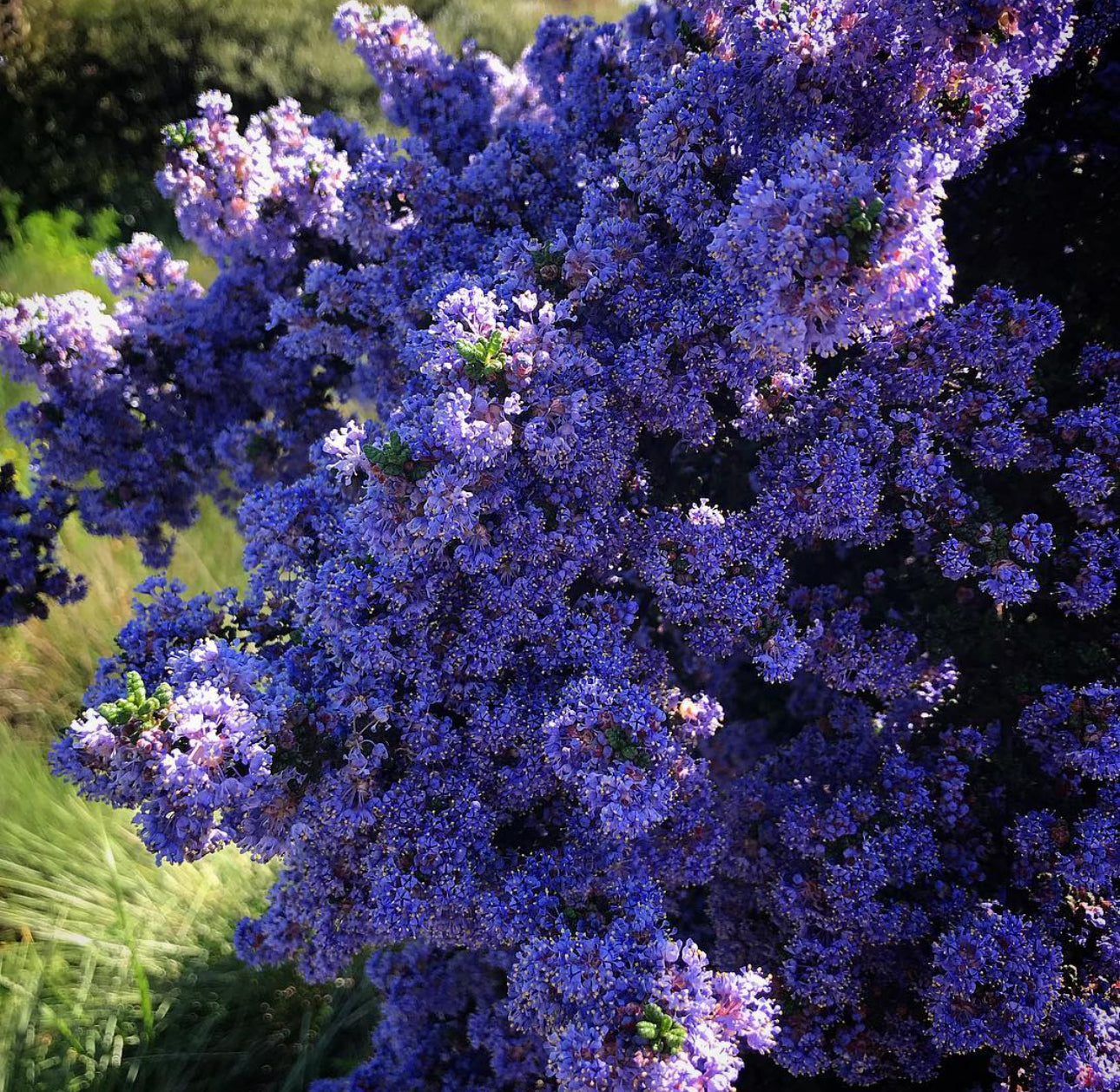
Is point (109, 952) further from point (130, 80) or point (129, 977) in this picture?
point (130, 80)

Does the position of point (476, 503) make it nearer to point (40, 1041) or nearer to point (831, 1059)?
point (831, 1059)

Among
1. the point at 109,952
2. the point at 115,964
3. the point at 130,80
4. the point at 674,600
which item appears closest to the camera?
the point at 674,600

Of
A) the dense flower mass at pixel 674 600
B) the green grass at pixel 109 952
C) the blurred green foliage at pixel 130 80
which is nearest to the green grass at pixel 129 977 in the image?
the green grass at pixel 109 952

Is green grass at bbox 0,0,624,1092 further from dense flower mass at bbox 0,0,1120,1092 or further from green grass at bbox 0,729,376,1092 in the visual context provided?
dense flower mass at bbox 0,0,1120,1092

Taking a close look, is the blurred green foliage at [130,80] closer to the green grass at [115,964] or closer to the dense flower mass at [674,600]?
the green grass at [115,964]

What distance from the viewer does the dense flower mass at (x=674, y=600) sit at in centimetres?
227

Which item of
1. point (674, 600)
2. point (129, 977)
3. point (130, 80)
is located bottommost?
point (129, 977)

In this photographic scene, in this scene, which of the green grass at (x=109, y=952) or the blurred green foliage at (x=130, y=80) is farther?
the blurred green foliage at (x=130, y=80)

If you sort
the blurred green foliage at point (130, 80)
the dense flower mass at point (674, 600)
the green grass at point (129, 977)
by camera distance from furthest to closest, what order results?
the blurred green foliage at point (130, 80) → the green grass at point (129, 977) → the dense flower mass at point (674, 600)

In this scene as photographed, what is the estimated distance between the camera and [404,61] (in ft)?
12.5

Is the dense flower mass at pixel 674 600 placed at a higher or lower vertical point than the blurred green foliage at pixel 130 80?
lower

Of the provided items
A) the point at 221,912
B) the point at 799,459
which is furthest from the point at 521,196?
the point at 221,912

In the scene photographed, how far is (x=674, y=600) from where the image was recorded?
2752 millimetres

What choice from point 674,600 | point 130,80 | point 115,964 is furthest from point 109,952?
point 130,80
